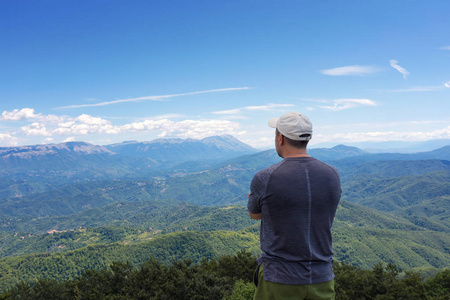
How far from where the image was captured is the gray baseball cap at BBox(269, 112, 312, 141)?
2795mm

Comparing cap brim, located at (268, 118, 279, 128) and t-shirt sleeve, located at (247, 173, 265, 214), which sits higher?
cap brim, located at (268, 118, 279, 128)

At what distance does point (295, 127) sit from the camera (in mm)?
2793

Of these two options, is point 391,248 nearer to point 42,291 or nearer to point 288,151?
point 42,291

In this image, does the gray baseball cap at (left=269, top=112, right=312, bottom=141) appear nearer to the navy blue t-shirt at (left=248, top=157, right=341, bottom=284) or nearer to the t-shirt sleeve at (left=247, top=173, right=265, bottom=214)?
the navy blue t-shirt at (left=248, top=157, right=341, bottom=284)

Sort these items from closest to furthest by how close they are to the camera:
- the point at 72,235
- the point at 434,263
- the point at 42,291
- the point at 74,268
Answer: the point at 42,291 < the point at 74,268 < the point at 434,263 < the point at 72,235

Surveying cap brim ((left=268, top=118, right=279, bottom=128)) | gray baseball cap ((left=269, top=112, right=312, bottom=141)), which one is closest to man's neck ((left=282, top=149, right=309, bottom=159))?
gray baseball cap ((left=269, top=112, right=312, bottom=141))

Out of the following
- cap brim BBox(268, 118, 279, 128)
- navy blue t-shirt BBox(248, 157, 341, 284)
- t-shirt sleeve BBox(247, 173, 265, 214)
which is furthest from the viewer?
cap brim BBox(268, 118, 279, 128)

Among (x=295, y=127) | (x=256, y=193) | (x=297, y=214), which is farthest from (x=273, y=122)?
(x=297, y=214)

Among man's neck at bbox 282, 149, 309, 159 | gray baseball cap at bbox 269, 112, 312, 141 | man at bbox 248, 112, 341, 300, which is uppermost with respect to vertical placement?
gray baseball cap at bbox 269, 112, 312, 141

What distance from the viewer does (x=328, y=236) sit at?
9.37ft

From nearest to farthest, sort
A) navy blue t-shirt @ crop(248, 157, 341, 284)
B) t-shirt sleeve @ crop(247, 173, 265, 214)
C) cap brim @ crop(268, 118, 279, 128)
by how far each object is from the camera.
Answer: navy blue t-shirt @ crop(248, 157, 341, 284)
t-shirt sleeve @ crop(247, 173, 265, 214)
cap brim @ crop(268, 118, 279, 128)

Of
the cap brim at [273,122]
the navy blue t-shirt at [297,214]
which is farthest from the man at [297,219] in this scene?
the cap brim at [273,122]

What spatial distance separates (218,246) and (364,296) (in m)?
109

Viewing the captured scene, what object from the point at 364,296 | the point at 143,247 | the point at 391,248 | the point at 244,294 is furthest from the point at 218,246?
the point at 244,294
